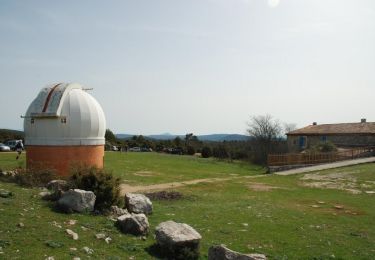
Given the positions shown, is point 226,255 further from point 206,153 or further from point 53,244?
point 206,153

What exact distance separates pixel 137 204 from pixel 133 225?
2.70m

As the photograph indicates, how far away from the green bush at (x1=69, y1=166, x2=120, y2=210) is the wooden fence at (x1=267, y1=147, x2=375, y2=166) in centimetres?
Answer: 2243

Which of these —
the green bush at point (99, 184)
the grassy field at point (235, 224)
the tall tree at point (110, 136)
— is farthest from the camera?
the tall tree at point (110, 136)

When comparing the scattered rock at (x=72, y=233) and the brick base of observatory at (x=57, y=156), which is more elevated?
the brick base of observatory at (x=57, y=156)

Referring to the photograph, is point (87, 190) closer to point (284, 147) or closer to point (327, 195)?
point (327, 195)

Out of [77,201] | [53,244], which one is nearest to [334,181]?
[77,201]

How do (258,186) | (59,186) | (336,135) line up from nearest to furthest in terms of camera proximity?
A: (59,186)
(258,186)
(336,135)

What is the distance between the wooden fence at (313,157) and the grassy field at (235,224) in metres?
12.3

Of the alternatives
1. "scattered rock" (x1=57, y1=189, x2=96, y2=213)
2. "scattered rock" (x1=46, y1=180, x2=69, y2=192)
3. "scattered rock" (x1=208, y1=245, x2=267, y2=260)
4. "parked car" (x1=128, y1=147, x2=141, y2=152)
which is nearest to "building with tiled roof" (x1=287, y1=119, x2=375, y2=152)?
"parked car" (x1=128, y1=147, x2=141, y2=152)

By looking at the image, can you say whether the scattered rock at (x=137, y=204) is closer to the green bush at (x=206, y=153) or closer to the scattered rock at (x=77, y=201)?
the scattered rock at (x=77, y=201)

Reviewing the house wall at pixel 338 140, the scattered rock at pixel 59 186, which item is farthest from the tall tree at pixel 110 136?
the scattered rock at pixel 59 186

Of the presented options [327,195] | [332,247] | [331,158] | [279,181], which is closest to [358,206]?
[327,195]

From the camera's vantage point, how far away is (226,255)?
8180 millimetres

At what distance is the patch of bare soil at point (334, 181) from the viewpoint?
76.8 ft
